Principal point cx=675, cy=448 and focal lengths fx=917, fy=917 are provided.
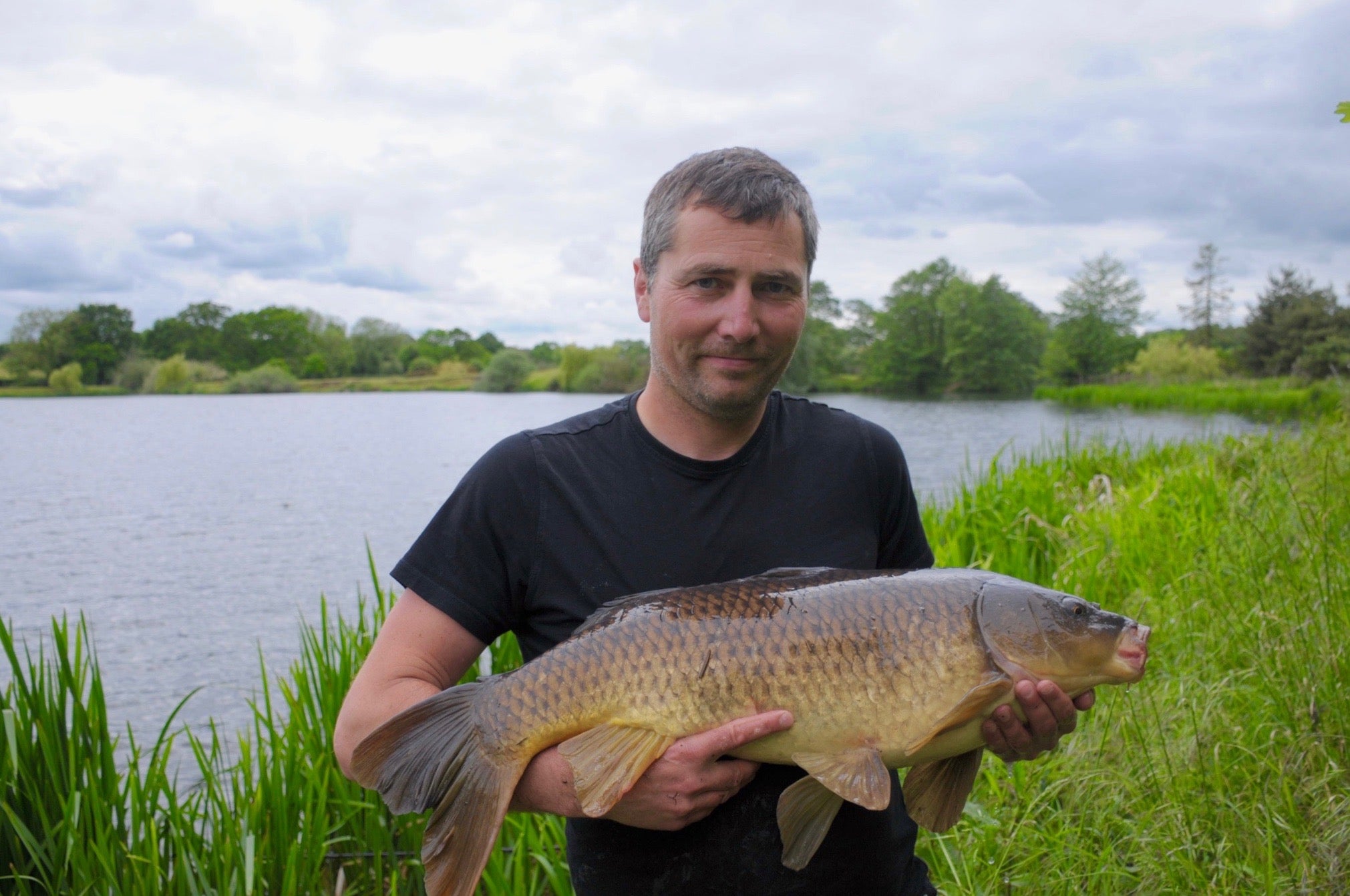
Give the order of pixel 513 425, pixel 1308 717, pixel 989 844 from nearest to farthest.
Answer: pixel 1308 717
pixel 989 844
pixel 513 425

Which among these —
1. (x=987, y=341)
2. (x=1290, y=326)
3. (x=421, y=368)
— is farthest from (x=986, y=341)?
(x=421, y=368)

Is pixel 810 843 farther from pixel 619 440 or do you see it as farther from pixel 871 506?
pixel 619 440

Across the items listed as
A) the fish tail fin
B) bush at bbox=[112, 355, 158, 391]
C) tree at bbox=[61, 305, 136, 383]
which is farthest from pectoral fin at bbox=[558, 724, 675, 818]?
bush at bbox=[112, 355, 158, 391]

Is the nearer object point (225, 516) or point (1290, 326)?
point (225, 516)

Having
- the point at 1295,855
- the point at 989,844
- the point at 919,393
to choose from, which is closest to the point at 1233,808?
the point at 1295,855

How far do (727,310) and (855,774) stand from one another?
3.21 feet

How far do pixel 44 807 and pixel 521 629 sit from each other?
243 cm

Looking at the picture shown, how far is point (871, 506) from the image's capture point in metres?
2.13

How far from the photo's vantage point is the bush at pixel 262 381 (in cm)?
8256

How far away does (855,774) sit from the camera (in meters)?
1.69

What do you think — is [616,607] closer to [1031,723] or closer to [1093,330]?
[1031,723]

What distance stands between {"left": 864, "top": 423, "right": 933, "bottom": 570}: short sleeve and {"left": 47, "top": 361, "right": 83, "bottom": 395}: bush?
78.3 meters

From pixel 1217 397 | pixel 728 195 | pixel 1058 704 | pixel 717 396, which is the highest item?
pixel 728 195

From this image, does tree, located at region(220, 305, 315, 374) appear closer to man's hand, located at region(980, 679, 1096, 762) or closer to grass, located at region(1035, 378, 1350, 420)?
grass, located at region(1035, 378, 1350, 420)
